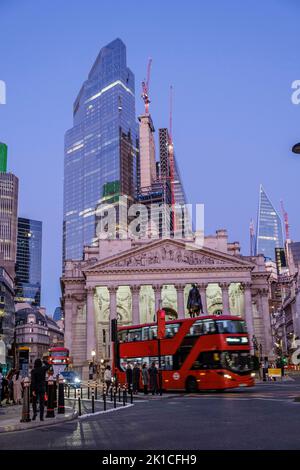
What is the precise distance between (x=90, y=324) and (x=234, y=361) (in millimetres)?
46671

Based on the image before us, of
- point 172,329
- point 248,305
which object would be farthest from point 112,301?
point 172,329

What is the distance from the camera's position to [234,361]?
105ft

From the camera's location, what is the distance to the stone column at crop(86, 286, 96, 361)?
248 ft

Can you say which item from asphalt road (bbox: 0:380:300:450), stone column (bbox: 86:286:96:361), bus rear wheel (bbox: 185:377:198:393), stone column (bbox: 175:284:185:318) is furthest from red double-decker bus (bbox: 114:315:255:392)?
stone column (bbox: 86:286:96:361)

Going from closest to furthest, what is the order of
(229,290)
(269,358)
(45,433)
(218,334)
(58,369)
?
(45,433) → (218,334) → (58,369) → (269,358) → (229,290)

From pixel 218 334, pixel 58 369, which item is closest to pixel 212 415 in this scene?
pixel 218 334

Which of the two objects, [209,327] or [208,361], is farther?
[209,327]

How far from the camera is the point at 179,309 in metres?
76.7

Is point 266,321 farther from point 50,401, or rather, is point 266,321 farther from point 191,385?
point 50,401

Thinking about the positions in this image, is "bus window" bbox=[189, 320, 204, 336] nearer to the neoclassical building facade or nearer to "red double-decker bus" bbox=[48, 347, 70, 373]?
"red double-decker bus" bbox=[48, 347, 70, 373]

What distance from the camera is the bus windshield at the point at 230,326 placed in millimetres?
32625

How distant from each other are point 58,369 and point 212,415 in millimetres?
49750

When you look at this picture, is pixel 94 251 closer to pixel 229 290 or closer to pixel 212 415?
pixel 229 290

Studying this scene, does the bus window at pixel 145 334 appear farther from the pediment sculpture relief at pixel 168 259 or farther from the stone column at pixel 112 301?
the pediment sculpture relief at pixel 168 259
